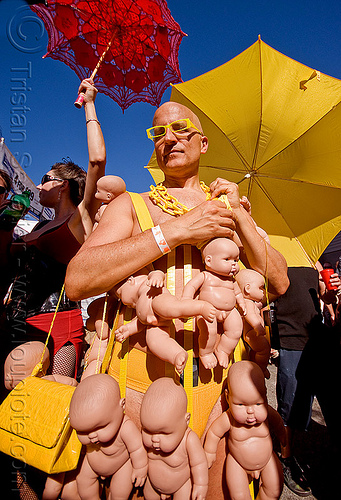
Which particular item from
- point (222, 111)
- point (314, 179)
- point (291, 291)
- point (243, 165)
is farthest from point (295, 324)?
point (222, 111)

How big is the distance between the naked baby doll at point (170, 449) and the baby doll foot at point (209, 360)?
20 cm

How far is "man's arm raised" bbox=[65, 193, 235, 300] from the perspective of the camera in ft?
4.56

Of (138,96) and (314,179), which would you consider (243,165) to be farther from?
(138,96)

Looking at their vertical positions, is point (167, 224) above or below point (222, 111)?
below

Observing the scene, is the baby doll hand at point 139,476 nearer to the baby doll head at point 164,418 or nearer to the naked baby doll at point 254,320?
the baby doll head at point 164,418

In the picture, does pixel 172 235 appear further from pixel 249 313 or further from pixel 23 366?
A: pixel 23 366

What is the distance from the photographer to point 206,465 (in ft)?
4.01

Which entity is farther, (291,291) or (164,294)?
(291,291)

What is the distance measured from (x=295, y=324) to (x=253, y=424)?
8.06 ft

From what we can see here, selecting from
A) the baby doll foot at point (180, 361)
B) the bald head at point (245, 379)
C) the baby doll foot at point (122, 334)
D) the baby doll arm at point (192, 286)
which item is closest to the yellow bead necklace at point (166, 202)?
the baby doll arm at point (192, 286)

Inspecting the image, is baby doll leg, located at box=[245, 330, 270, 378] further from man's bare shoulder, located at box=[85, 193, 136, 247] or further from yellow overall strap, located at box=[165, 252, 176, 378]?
man's bare shoulder, located at box=[85, 193, 136, 247]

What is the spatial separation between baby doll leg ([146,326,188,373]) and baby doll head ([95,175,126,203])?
1.41 m

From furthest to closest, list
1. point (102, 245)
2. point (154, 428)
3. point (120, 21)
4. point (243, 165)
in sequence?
point (243, 165), point (120, 21), point (102, 245), point (154, 428)

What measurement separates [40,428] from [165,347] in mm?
792
